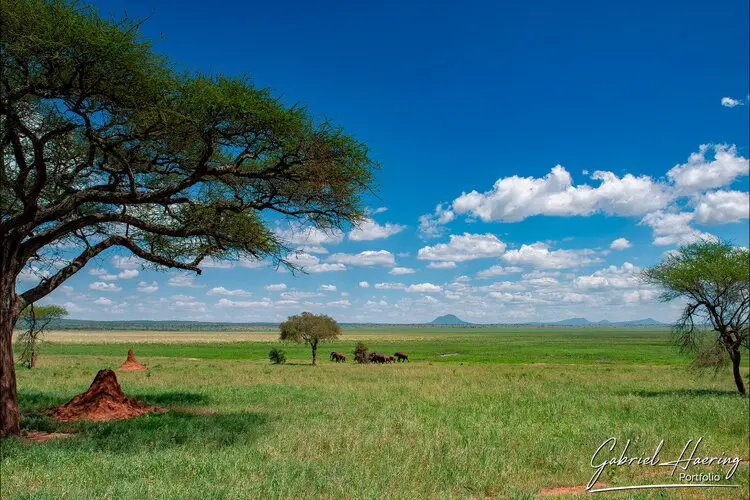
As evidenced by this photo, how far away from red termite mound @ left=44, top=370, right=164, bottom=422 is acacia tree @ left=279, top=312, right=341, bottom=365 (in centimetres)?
4441

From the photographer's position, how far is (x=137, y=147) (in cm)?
1459

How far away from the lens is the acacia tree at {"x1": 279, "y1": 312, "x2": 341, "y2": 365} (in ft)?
204

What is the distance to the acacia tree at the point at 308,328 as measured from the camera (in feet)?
204

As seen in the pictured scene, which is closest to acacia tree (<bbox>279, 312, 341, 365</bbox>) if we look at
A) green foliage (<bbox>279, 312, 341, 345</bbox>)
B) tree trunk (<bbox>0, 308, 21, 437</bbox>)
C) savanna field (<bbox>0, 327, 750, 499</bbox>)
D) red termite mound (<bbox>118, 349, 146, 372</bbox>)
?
green foliage (<bbox>279, 312, 341, 345</bbox>)

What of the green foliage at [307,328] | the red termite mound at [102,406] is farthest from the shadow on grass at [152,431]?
the green foliage at [307,328]

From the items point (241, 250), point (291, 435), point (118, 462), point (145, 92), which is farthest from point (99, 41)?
point (291, 435)

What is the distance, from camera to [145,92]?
1299 cm

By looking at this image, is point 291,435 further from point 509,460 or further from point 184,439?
point 509,460

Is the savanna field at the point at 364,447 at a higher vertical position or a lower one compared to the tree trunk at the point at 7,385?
lower

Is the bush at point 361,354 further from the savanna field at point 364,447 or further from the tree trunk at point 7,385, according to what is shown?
the tree trunk at point 7,385

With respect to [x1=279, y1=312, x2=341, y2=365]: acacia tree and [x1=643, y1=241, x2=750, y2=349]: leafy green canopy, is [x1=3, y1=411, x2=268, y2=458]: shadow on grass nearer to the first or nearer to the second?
[x1=643, y1=241, x2=750, y2=349]: leafy green canopy

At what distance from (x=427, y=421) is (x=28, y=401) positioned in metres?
16.5

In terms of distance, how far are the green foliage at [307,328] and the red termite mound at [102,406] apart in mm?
44410

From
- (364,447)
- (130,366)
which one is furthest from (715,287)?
(130,366)
